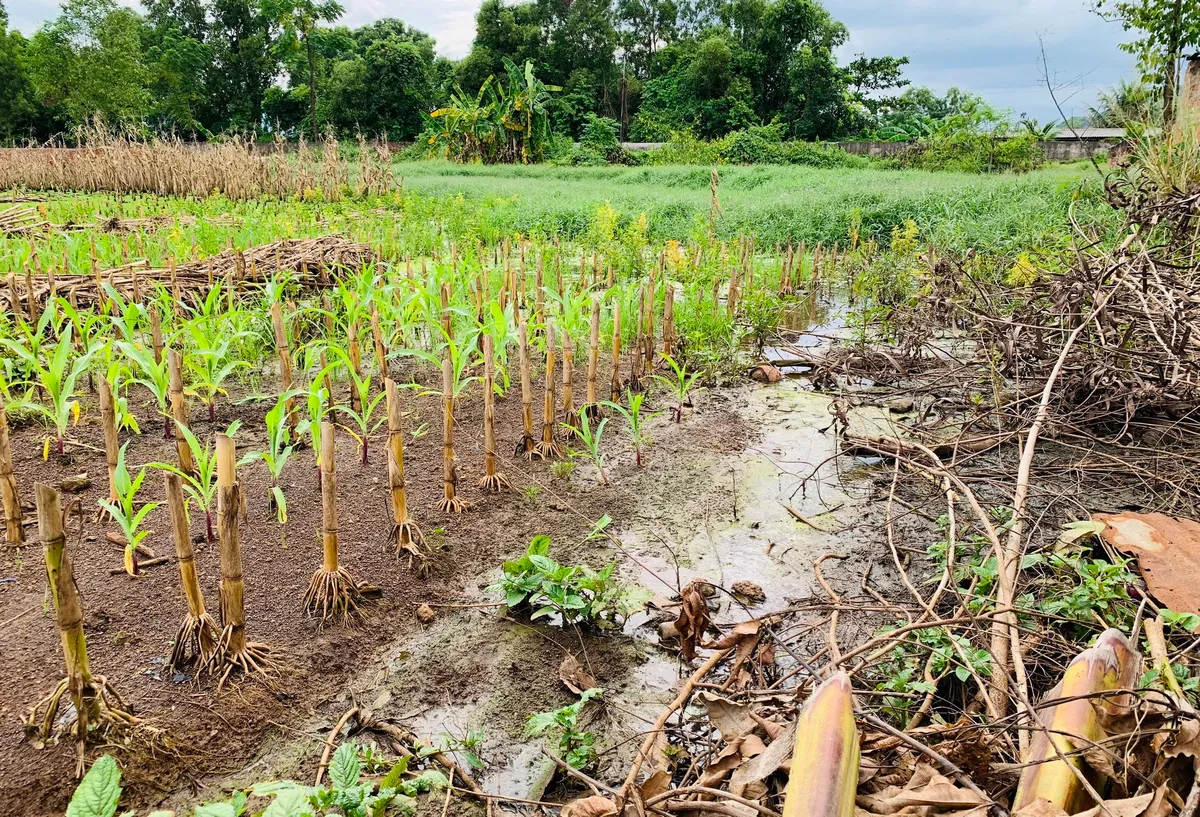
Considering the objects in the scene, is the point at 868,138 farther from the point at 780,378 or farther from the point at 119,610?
the point at 119,610

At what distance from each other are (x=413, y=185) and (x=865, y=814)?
53.0 feet

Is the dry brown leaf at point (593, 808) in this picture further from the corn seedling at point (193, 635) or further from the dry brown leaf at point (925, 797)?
the corn seedling at point (193, 635)

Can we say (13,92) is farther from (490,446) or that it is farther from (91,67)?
(490,446)

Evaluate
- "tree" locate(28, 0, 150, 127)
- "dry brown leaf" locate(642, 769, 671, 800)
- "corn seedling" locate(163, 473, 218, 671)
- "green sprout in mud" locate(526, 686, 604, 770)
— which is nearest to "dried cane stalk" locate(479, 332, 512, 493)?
"corn seedling" locate(163, 473, 218, 671)

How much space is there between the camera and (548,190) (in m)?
14.4

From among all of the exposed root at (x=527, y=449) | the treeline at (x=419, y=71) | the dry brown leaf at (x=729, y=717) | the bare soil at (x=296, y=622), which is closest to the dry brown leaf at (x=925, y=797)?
the dry brown leaf at (x=729, y=717)

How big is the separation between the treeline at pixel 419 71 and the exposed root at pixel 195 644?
2750 cm

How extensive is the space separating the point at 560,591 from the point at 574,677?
0.92 ft

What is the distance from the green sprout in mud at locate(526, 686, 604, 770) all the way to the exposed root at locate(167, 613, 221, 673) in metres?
0.86

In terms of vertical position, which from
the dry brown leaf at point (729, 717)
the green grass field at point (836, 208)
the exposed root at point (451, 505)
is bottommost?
the exposed root at point (451, 505)

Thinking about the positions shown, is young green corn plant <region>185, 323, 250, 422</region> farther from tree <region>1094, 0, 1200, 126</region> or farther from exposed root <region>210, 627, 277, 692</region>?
tree <region>1094, 0, 1200, 126</region>

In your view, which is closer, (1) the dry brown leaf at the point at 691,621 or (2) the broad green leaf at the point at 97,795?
(2) the broad green leaf at the point at 97,795

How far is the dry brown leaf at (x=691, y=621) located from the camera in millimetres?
2086

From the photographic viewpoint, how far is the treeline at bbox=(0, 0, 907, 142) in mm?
29281
